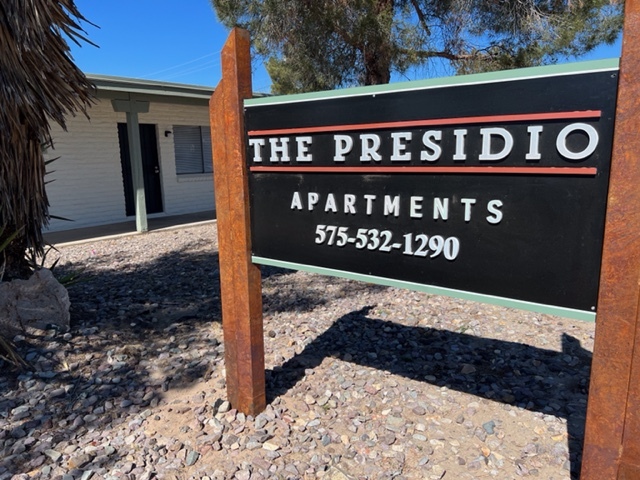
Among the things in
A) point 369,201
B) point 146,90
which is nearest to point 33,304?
point 369,201

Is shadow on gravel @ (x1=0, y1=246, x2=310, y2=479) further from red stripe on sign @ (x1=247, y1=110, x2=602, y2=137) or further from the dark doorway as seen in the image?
the dark doorway

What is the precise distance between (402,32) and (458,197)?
6804 millimetres

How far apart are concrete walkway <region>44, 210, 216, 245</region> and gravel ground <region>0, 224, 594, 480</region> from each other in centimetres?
434

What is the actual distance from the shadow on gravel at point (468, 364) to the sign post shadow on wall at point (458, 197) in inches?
38.0

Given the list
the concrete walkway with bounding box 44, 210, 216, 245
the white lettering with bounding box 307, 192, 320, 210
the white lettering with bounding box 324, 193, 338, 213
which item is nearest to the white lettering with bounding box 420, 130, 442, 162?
the white lettering with bounding box 324, 193, 338, 213

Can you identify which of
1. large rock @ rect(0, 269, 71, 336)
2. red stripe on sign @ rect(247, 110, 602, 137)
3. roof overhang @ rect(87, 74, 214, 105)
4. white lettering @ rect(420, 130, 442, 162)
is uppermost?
roof overhang @ rect(87, 74, 214, 105)

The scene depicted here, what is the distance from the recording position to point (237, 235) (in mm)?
2768

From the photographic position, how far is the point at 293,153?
2.58 metres

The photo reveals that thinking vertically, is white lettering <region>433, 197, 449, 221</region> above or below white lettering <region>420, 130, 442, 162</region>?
below

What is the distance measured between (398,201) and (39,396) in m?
2.62

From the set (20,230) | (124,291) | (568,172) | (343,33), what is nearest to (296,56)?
(343,33)

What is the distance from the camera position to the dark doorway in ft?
36.4

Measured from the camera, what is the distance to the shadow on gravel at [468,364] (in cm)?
308

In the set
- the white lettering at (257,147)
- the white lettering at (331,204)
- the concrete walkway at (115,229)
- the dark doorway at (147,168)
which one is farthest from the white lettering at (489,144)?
the dark doorway at (147,168)
